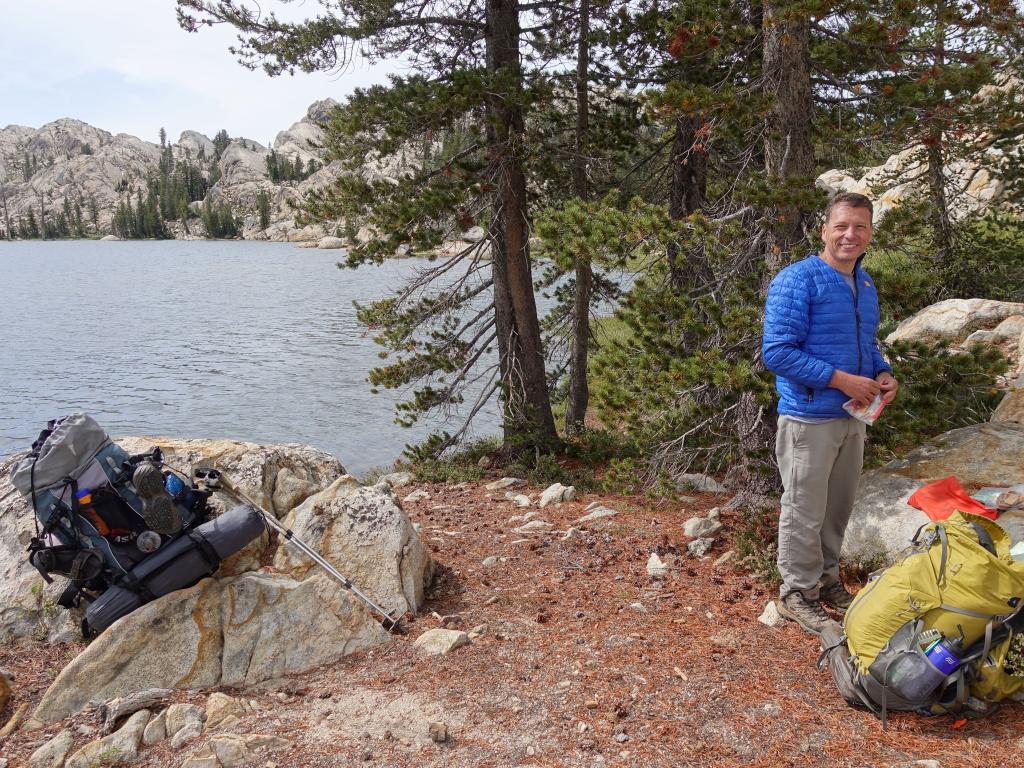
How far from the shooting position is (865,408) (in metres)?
3.89

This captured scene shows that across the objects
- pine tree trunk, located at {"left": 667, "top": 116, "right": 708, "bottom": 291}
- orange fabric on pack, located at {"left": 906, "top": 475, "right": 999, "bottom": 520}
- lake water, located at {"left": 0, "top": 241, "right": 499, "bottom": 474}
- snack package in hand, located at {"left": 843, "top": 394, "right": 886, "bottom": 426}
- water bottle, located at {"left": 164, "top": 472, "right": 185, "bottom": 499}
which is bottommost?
lake water, located at {"left": 0, "top": 241, "right": 499, "bottom": 474}

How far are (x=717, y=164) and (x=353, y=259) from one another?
5490mm

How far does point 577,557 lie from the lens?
604 cm

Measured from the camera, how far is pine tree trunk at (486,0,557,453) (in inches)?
352

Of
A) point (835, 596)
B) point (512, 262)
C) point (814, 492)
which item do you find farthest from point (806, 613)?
point (512, 262)

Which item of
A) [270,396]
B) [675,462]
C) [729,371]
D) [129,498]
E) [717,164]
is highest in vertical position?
[717,164]

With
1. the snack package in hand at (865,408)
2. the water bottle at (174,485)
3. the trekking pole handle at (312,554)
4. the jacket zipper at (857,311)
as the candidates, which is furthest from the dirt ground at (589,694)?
the jacket zipper at (857,311)

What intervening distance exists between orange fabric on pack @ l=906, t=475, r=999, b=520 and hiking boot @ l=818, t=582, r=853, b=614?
902 millimetres

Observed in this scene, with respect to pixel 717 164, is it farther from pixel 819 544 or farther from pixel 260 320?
pixel 260 320

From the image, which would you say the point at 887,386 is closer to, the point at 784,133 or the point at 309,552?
the point at 784,133

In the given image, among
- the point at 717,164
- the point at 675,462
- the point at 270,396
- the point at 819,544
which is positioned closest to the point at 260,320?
the point at 270,396

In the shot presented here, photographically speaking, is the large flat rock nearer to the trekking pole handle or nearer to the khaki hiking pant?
the khaki hiking pant

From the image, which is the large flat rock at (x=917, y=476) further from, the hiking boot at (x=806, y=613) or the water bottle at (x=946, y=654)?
the water bottle at (x=946, y=654)

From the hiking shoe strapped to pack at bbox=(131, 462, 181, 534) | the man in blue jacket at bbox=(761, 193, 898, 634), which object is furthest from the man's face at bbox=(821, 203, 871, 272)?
the hiking shoe strapped to pack at bbox=(131, 462, 181, 534)
